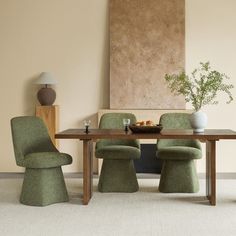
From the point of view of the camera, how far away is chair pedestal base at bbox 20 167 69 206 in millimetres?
4777

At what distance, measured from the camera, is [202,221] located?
13.6 ft

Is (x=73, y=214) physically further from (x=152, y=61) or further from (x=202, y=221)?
(x=152, y=61)

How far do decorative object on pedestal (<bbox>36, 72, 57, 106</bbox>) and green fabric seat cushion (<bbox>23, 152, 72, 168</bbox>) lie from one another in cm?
185

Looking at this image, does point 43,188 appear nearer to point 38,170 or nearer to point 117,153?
point 38,170

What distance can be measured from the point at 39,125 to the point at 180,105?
230 cm

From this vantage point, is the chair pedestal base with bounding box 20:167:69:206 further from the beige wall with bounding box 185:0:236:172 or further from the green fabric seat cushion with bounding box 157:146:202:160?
the beige wall with bounding box 185:0:236:172

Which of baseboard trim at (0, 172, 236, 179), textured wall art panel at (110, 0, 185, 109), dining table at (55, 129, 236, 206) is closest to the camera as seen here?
dining table at (55, 129, 236, 206)

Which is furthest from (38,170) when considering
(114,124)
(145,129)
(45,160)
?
(114,124)

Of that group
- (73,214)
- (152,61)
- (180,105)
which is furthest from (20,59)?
(73,214)

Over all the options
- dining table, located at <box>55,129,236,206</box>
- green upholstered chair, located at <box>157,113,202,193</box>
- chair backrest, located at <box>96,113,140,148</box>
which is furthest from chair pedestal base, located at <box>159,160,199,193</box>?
chair backrest, located at <box>96,113,140,148</box>

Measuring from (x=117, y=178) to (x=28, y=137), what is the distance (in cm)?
109

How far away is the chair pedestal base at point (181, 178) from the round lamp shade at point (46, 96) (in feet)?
6.93

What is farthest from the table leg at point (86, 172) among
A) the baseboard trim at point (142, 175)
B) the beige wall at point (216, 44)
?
the beige wall at point (216, 44)

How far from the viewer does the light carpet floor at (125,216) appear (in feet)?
12.7
